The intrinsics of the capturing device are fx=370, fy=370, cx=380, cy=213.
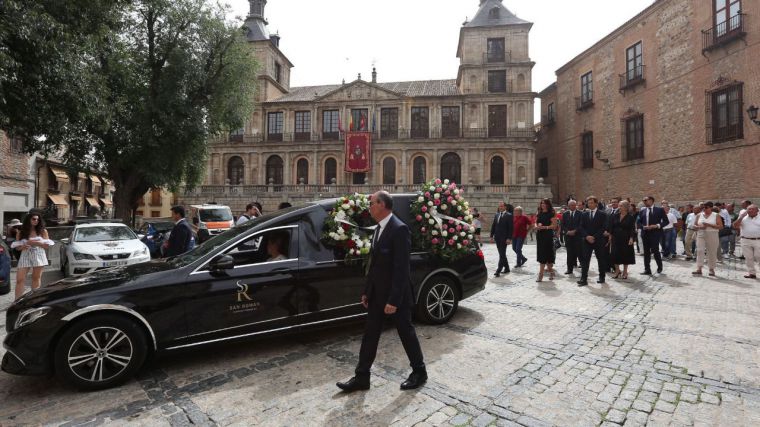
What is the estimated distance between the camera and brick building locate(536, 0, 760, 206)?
18.7 meters

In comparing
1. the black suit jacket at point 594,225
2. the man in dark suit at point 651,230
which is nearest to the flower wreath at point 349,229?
the black suit jacket at point 594,225

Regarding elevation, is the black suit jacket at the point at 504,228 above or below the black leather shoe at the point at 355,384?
above

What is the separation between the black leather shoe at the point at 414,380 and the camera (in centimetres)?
340

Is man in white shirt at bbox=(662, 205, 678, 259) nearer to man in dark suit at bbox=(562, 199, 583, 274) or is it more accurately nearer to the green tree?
man in dark suit at bbox=(562, 199, 583, 274)

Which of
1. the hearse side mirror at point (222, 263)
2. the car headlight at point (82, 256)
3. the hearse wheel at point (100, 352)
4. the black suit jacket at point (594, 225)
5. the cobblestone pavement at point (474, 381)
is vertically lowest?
the cobblestone pavement at point (474, 381)

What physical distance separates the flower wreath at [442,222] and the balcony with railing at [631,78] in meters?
26.6

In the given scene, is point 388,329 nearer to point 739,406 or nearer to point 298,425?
point 298,425

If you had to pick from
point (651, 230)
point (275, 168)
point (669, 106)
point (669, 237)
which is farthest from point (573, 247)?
point (275, 168)

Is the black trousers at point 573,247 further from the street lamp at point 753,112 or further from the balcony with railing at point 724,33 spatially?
the balcony with railing at point 724,33

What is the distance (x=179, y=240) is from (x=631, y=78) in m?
30.4

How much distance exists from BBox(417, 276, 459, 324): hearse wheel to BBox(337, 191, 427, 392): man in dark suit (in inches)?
71.8

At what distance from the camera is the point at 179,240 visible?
6.57 m

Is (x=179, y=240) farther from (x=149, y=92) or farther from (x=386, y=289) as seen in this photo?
(x=149, y=92)

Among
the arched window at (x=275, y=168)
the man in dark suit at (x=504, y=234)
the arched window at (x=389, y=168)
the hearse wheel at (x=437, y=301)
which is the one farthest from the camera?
the arched window at (x=275, y=168)
